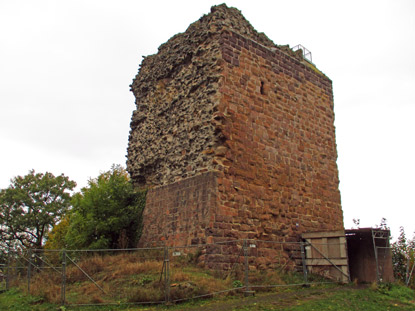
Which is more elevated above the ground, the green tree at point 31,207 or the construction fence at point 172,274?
the green tree at point 31,207

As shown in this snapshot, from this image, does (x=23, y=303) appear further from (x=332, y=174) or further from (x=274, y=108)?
(x=332, y=174)

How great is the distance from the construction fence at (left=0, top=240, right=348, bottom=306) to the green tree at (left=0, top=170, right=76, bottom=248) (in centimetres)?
2760

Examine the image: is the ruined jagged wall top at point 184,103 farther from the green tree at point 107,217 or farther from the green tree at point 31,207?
the green tree at point 31,207

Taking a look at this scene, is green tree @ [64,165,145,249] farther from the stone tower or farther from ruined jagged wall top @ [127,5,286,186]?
ruined jagged wall top @ [127,5,286,186]

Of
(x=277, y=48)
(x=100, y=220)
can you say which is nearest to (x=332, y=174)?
(x=277, y=48)

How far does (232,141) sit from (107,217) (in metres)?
5.58

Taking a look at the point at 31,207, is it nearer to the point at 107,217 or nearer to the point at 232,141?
the point at 107,217

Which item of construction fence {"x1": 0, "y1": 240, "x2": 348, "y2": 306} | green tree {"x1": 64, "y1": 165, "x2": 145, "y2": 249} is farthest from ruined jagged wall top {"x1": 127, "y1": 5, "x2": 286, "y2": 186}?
construction fence {"x1": 0, "y1": 240, "x2": 348, "y2": 306}

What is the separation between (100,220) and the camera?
14000 millimetres

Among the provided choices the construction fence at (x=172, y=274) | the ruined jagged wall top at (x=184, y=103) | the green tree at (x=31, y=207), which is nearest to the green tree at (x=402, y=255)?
the construction fence at (x=172, y=274)

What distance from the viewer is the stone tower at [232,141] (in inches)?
457

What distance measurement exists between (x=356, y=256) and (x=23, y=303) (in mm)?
9654

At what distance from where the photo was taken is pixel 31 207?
3962cm

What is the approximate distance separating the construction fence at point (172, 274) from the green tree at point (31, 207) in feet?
90.6
